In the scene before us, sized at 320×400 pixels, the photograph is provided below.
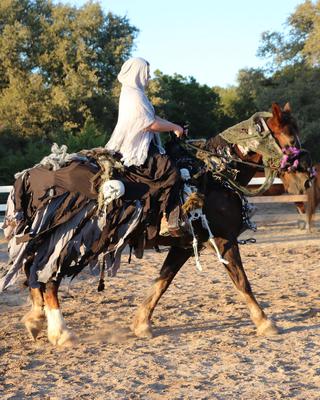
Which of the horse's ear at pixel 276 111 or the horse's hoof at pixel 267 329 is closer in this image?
the horse's hoof at pixel 267 329

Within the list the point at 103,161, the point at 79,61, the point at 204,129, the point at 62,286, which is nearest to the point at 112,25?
the point at 79,61

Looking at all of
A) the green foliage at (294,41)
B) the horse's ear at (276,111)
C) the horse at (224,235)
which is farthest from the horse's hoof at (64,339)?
the green foliage at (294,41)

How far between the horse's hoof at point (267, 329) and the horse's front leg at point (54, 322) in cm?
171

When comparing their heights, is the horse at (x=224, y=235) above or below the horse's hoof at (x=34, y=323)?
above

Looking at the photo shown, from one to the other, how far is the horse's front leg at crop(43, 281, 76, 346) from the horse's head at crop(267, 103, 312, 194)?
2447mm

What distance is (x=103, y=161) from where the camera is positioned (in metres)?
5.52

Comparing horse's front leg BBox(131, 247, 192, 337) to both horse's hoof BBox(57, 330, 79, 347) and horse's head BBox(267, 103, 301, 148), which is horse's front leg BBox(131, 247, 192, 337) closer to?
horse's hoof BBox(57, 330, 79, 347)

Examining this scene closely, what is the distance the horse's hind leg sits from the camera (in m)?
5.63

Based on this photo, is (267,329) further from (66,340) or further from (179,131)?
(179,131)

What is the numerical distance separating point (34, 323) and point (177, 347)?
1.35 meters

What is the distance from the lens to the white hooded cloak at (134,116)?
547 centimetres

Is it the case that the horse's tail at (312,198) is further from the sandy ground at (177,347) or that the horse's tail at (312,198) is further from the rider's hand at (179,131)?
the rider's hand at (179,131)

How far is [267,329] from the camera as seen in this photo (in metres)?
5.69

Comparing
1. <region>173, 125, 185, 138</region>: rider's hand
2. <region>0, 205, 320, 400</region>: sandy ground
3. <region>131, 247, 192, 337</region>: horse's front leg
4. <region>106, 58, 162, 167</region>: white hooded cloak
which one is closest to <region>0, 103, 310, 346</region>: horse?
<region>131, 247, 192, 337</region>: horse's front leg
